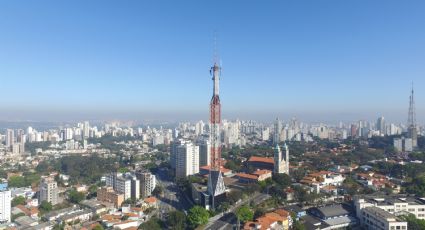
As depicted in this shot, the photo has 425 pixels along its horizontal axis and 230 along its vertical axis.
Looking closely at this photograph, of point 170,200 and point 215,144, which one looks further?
point 170,200

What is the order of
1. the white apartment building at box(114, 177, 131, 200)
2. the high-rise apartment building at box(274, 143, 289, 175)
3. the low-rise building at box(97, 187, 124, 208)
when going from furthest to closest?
the high-rise apartment building at box(274, 143, 289, 175) < the white apartment building at box(114, 177, 131, 200) < the low-rise building at box(97, 187, 124, 208)

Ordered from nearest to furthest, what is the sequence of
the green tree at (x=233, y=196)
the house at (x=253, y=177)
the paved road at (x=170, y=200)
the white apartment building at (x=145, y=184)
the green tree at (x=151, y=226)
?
1. the green tree at (x=151, y=226)
2. the green tree at (x=233, y=196)
3. the paved road at (x=170, y=200)
4. the white apartment building at (x=145, y=184)
5. the house at (x=253, y=177)

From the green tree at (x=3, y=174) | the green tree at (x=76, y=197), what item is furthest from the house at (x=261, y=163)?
the green tree at (x=3, y=174)

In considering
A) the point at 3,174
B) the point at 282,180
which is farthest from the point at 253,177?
the point at 3,174

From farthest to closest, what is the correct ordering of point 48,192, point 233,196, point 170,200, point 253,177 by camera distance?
point 253,177
point 170,200
point 48,192
point 233,196

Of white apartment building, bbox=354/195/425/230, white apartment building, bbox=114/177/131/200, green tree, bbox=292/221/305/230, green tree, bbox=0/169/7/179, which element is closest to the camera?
green tree, bbox=292/221/305/230

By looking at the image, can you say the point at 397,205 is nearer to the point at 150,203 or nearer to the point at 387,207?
the point at 387,207

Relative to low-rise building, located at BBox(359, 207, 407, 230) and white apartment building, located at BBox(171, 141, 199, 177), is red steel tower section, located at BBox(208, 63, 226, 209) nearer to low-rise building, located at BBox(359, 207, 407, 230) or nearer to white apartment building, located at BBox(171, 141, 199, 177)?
low-rise building, located at BBox(359, 207, 407, 230)

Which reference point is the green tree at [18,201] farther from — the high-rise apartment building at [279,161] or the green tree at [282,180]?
the high-rise apartment building at [279,161]

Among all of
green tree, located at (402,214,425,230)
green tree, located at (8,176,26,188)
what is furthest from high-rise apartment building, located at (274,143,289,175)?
green tree, located at (8,176,26,188)
